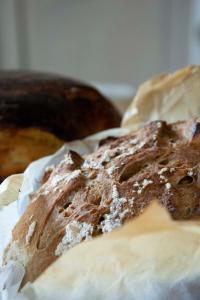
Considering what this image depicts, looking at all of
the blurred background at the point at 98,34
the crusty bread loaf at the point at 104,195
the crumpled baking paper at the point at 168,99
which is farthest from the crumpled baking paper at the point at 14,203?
the blurred background at the point at 98,34

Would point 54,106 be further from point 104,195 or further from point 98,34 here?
point 98,34

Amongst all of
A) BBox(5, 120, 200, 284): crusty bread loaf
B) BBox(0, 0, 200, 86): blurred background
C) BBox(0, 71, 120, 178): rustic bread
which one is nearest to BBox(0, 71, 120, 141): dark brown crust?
BBox(0, 71, 120, 178): rustic bread

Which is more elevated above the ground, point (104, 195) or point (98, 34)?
point (104, 195)

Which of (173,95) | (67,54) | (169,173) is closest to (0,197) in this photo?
(169,173)

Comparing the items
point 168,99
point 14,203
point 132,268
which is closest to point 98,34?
point 168,99

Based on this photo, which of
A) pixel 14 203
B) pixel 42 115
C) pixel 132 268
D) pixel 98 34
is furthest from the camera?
pixel 98 34

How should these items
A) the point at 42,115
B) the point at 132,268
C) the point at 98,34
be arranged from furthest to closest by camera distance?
1. the point at 98,34
2. the point at 42,115
3. the point at 132,268
